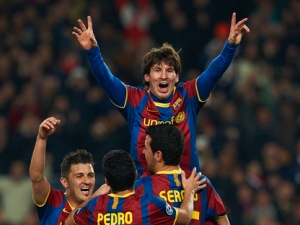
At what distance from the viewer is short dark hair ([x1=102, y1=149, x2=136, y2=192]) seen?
710 centimetres

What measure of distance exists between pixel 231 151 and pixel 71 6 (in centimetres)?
452

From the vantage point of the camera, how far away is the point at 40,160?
25.3 feet

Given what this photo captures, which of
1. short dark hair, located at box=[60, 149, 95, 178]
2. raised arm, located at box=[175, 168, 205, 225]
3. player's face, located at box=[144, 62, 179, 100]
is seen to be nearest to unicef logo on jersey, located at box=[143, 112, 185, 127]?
player's face, located at box=[144, 62, 179, 100]

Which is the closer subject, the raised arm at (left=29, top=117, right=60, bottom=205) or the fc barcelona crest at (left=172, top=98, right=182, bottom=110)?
the raised arm at (left=29, top=117, right=60, bottom=205)

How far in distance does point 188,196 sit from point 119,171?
60 cm

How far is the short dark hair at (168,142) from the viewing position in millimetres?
7320

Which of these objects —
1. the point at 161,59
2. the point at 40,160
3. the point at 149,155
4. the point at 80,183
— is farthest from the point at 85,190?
the point at 161,59

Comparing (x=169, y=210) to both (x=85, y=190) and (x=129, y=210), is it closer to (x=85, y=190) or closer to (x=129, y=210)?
(x=129, y=210)

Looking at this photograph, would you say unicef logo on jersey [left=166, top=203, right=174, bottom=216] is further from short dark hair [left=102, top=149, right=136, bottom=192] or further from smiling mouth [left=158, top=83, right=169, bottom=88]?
smiling mouth [left=158, top=83, right=169, bottom=88]

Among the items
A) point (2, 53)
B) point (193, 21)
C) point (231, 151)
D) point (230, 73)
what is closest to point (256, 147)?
point (231, 151)

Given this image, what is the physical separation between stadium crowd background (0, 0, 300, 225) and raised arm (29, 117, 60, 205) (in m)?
5.21

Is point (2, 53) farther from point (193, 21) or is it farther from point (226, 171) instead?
point (226, 171)

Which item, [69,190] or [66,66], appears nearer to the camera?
[69,190]

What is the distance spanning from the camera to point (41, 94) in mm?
15023
